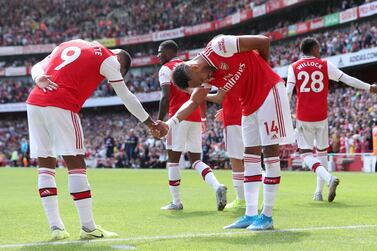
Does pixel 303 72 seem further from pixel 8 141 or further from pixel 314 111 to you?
pixel 8 141

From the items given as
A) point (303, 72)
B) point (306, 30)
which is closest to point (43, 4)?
A: point (306, 30)

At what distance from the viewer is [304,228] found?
6.76 meters

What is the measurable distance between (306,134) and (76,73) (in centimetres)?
529

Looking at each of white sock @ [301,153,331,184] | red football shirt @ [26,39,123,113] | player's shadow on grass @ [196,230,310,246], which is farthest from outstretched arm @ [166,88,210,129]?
white sock @ [301,153,331,184]

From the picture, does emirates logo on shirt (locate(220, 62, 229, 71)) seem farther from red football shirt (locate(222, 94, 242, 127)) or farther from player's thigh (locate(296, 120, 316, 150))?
player's thigh (locate(296, 120, 316, 150))

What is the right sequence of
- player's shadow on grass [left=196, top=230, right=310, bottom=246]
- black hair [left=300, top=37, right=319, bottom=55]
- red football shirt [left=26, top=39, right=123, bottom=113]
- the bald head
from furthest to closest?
1. black hair [left=300, top=37, right=319, bottom=55]
2. the bald head
3. red football shirt [left=26, top=39, right=123, bottom=113]
4. player's shadow on grass [left=196, top=230, right=310, bottom=246]

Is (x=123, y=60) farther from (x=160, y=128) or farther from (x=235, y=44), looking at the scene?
(x=235, y=44)

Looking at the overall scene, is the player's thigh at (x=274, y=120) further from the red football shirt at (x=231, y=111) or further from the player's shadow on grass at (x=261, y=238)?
the red football shirt at (x=231, y=111)

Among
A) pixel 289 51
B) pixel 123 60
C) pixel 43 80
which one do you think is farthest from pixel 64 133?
pixel 289 51

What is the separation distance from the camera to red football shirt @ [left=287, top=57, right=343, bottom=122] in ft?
34.3

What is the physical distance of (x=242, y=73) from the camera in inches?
266

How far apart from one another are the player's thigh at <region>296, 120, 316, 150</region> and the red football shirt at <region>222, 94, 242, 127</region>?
1560mm

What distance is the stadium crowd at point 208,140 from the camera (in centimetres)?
2662

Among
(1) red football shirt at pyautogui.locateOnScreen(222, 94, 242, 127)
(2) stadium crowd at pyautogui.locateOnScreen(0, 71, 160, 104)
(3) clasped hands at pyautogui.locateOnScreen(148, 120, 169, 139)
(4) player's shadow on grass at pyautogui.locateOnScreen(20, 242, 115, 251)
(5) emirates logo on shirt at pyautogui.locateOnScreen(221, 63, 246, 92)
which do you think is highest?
(2) stadium crowd at pyautogui.locateOnScreen(0, 71, 160, 104)
